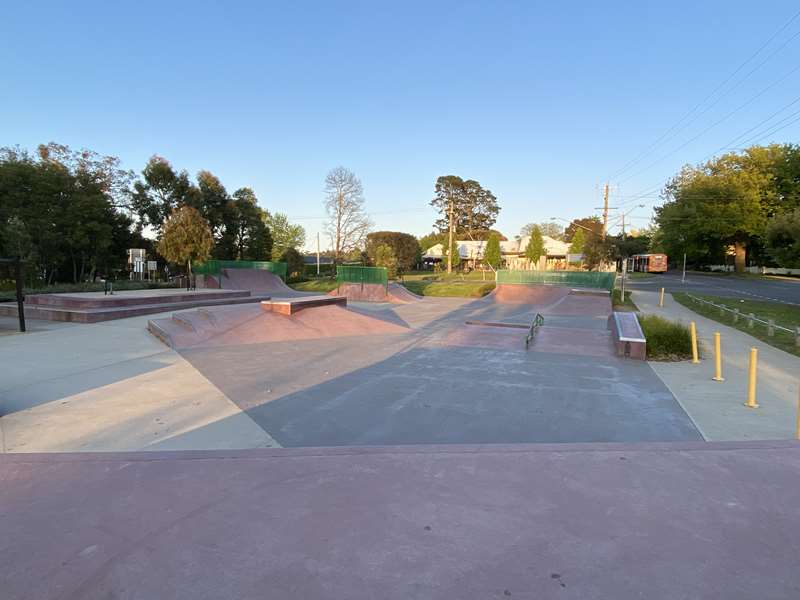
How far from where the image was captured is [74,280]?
32.5 metres

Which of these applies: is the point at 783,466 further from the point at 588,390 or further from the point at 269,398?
the point at 269,398

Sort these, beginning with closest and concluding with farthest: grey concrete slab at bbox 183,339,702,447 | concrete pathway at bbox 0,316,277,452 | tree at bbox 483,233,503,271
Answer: concrete pathway at bbox 0,316,277,452
grey concrete slab at bbox 183,339,702,447
tree at bbox 483,233,503,271

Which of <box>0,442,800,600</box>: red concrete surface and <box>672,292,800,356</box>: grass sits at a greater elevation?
<box>0,442,800,600</box>: red concrete surface

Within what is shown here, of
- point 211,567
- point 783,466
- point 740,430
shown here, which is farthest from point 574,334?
point 211,567

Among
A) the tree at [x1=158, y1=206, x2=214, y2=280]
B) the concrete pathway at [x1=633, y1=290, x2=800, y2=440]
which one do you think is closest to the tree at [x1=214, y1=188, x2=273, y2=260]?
the tree at [x1=158, y1=206, x2=214, y2=280]

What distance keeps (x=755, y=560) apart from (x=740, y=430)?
3396 millimetres

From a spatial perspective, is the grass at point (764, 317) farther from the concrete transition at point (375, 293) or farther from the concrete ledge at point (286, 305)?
the concrete transition at point (375, 293)

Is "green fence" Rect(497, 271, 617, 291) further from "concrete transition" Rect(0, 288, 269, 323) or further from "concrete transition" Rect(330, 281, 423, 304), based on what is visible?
"concrete transition" Rect(0, 288, 269, 323)

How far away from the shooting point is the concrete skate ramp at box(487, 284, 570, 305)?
2842cm

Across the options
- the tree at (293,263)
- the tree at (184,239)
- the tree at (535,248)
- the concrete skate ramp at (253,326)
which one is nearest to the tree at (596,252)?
the tree at (535,248)

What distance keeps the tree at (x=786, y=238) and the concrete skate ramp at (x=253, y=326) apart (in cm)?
1586

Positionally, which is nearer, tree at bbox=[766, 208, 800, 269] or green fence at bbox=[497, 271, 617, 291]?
tree at bbox=[766, 208, 800, 269]

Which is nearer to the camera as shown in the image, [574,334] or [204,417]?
[204,417]

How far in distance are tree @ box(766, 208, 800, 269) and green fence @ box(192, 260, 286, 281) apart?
3303 cm
